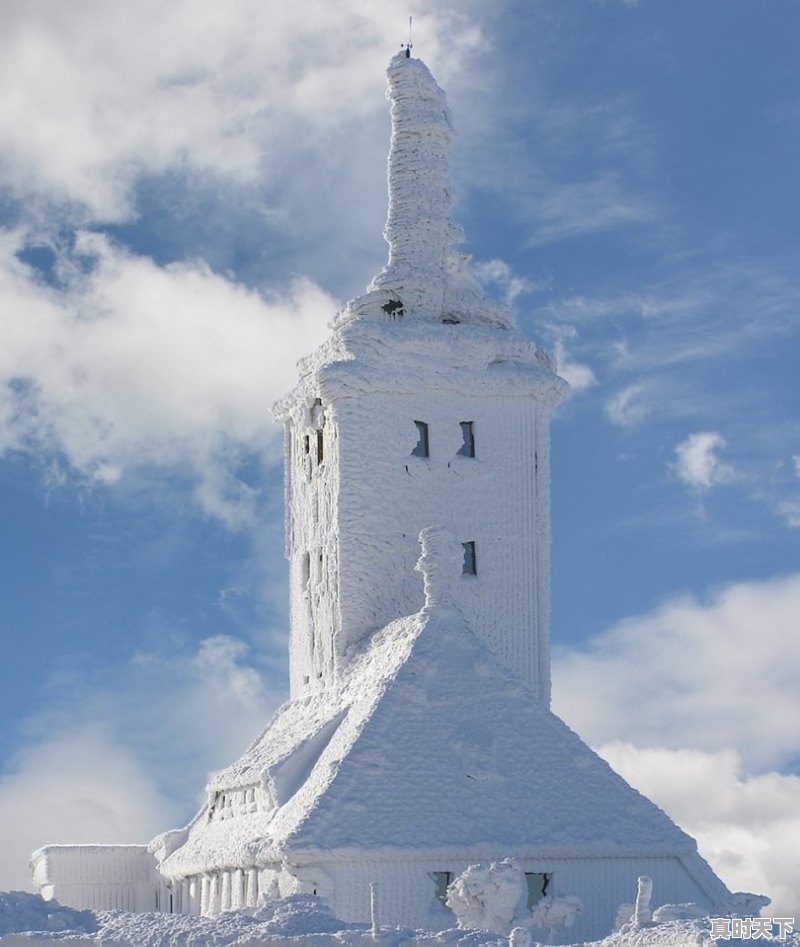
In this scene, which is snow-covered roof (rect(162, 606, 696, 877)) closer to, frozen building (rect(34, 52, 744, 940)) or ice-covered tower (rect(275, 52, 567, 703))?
frozen building (rect(34, 52, 744, 940))

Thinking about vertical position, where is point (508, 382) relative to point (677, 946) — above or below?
above

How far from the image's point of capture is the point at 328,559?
45844 mm

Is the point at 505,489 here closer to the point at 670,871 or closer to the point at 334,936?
the point at 670,871

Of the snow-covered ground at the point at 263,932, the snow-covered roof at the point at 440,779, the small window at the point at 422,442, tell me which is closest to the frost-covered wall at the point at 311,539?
the small window at the point at 422,442

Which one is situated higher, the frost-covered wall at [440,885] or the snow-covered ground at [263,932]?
the frost-covered wall at [440,885]

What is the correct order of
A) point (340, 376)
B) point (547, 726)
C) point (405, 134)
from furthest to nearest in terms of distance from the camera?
1. point (405, 134)
2. point (340, 376)
3. point (547, 726)

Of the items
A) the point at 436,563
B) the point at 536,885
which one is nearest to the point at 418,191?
the point at 436,563

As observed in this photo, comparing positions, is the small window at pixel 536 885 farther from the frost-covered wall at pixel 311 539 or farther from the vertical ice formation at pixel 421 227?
the vertical ice formation at pixel 421 227

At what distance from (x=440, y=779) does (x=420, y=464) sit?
29.3ft

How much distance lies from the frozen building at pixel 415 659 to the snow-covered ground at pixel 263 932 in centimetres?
622

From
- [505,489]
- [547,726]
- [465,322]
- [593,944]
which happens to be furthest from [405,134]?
[593,944]

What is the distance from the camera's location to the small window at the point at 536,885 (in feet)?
126

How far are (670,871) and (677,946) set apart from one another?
436 inches

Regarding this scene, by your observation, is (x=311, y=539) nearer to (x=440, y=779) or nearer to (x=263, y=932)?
(x=440, y=779)
